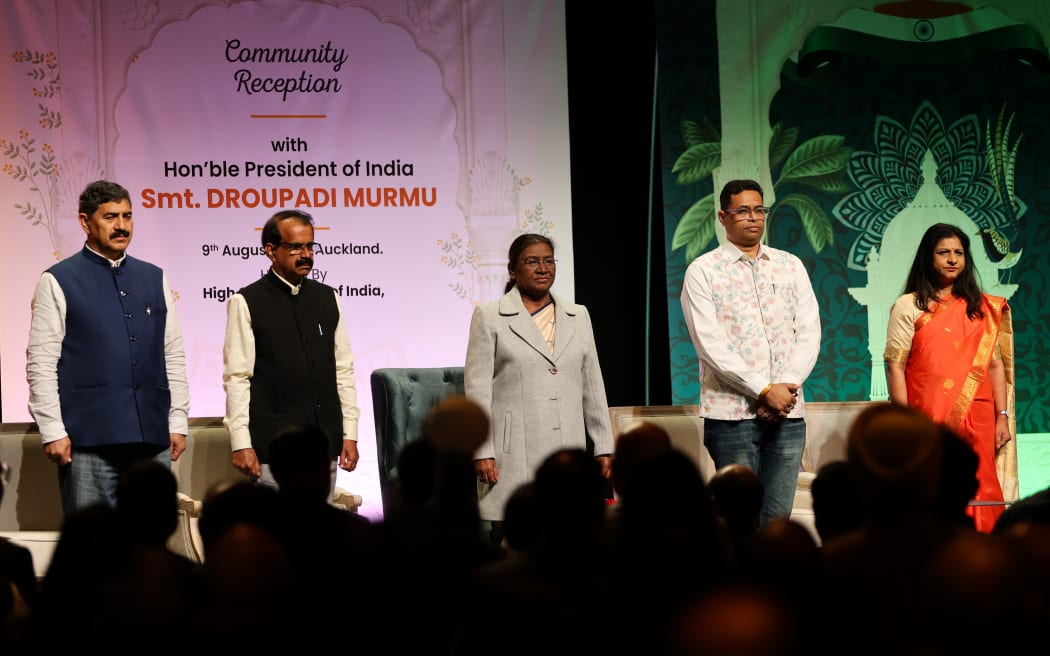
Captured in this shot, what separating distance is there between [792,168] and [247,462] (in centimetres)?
287

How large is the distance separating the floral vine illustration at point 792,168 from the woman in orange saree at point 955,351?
1047mm

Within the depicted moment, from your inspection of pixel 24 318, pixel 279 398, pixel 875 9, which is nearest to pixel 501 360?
pixel 279 398

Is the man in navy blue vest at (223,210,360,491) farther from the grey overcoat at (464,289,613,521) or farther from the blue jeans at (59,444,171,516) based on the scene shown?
the grey overcoat at (464,289,613,521)

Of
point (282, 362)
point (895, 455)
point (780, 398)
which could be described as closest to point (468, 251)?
point (282, 362)

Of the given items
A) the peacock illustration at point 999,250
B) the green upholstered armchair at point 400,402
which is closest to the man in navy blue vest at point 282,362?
the green upholstered armchair at point 400,402

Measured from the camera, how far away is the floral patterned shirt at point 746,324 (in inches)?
140

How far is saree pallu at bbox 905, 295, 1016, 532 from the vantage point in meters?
3.96

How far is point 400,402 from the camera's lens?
4.27m

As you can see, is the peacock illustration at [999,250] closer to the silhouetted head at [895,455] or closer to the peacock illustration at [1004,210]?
the peacock illustration at [1004,210]

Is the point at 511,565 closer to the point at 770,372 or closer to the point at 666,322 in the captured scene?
the point at 770,372

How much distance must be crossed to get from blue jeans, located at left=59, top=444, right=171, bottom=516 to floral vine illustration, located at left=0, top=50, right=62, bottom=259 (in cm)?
183

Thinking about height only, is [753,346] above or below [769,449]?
above

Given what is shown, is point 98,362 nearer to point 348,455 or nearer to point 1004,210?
point 348,455

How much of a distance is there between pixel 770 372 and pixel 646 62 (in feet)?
6.78
